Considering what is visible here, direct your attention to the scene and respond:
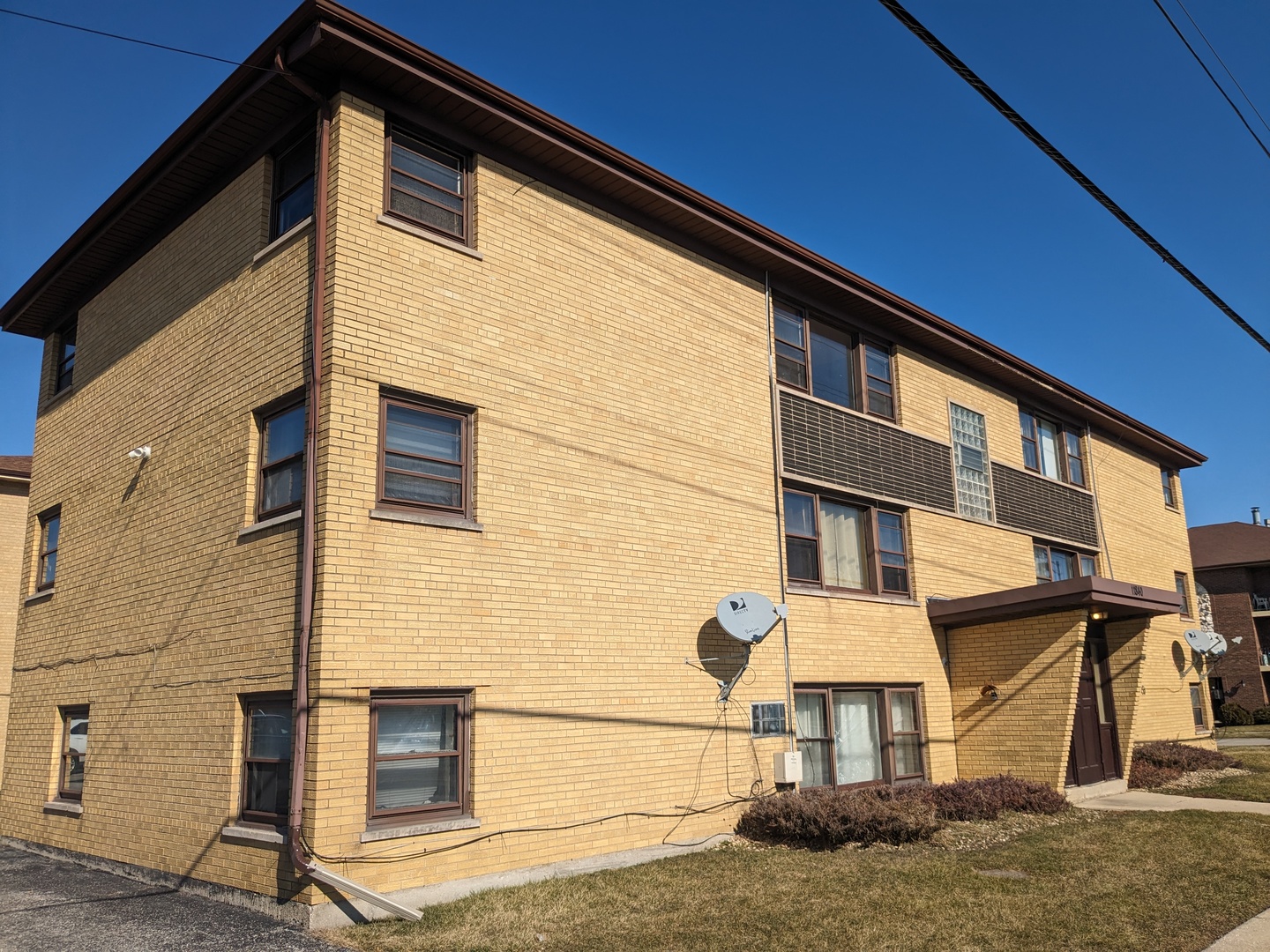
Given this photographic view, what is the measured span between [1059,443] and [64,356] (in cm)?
2006

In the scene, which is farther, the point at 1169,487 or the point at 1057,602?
the point at 1169,487

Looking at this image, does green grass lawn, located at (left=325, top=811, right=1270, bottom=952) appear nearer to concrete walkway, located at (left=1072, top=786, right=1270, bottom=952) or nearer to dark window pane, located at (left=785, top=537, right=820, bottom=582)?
concrete walkway, located at (left=1072, top=786, right=1270, bottom=952)

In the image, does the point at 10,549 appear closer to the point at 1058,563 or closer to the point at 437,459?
the point at 437,459

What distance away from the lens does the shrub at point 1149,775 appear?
1875 cm

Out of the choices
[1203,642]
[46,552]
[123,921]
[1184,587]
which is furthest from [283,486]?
[1184,587]

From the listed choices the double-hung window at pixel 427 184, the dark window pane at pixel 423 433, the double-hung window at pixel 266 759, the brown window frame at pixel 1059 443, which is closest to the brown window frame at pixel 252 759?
the double-hung window at pixel 266 759

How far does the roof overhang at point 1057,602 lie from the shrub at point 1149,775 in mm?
3233

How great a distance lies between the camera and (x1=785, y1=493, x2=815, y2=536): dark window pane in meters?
15.3

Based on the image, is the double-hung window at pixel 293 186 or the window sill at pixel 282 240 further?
the double-hung window at pixel 293 186

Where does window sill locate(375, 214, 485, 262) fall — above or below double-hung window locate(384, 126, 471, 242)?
below

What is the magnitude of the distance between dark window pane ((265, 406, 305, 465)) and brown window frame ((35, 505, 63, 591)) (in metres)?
6.28

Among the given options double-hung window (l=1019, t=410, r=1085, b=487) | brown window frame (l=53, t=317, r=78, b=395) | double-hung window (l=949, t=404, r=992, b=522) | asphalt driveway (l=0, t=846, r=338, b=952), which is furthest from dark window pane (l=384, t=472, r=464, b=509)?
double-hung window (l=1019, t=410, r=1085, b=487)

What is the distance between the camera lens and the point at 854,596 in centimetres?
1592

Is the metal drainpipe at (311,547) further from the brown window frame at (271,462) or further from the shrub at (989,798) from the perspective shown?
the shrub at (989,798)
